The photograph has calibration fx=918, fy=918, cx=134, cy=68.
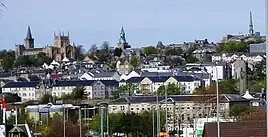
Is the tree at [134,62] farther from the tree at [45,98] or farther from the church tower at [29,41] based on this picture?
the tree at [45,98]

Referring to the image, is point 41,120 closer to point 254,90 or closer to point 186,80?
point 254,90

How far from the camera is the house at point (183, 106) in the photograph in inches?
2358

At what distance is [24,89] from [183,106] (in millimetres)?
38010

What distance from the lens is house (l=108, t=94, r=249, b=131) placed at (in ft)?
196

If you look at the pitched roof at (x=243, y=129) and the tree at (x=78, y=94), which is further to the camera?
the tree at (x=78, y=94)

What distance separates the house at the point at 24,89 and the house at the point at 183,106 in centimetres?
2776

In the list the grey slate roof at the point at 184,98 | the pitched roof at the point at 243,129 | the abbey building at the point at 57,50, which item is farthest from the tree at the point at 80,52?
the pitched roof at the point at 243,129

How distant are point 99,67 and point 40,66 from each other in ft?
43.3

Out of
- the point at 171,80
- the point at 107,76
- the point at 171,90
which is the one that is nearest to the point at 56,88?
the point at 171,80

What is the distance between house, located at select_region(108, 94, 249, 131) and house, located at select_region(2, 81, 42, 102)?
91.1 feet

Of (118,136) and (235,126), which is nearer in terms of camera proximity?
(235,126)

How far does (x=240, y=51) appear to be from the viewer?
15512 centimetres

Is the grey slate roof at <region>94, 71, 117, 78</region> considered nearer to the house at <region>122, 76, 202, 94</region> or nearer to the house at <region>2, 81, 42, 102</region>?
the house at <region>2, 81, 42, 102</region>

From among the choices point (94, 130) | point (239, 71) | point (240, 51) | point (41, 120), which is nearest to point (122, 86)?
point (239, 71)
